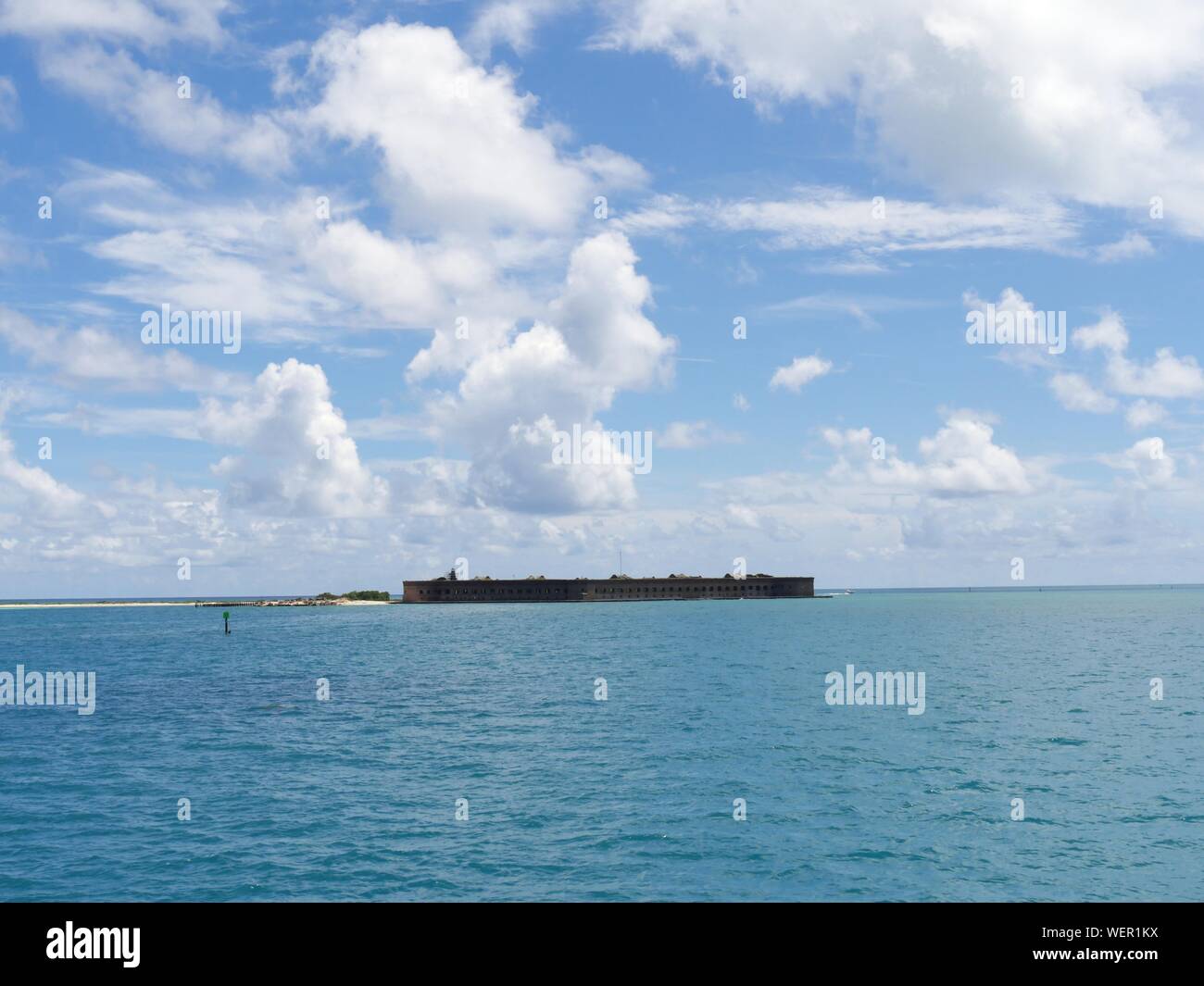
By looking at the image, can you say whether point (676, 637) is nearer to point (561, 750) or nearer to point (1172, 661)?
point (1172, 661)

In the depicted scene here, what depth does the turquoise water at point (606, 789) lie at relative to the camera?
87.9 feet

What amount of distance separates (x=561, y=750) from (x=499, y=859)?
17680mm

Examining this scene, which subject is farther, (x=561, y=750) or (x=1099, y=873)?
(x=561, y=750)

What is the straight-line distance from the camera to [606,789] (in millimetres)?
37344

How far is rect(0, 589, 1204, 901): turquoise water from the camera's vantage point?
1055 inches

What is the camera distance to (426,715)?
58594 millimetres
